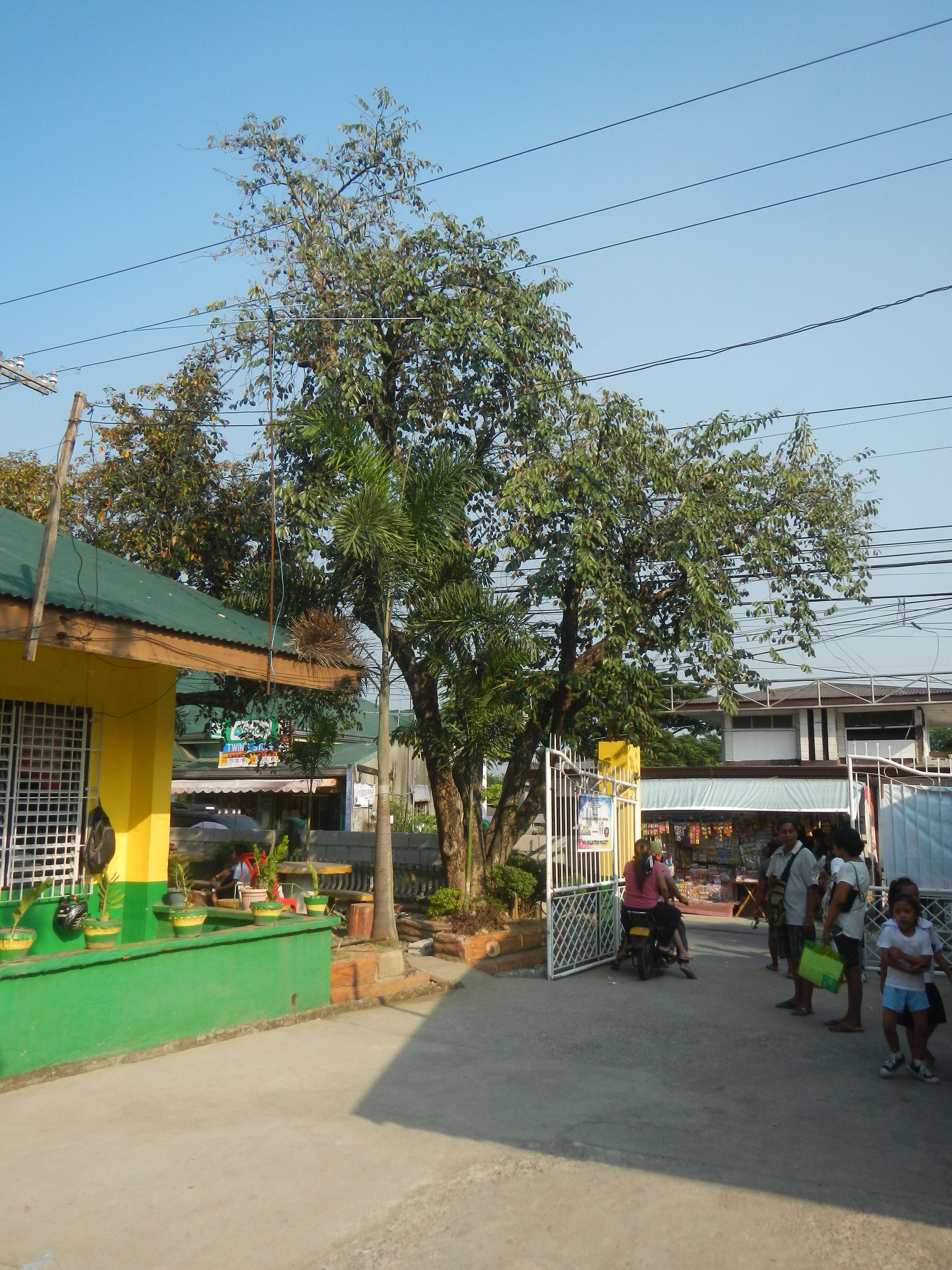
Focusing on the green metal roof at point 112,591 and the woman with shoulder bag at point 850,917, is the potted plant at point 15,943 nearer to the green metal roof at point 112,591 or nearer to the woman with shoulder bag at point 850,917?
the green metal roof at point 112,591

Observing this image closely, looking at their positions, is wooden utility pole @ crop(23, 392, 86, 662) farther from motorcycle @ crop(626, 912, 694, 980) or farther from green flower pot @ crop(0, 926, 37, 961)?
motorcycle @ crop(626, 912, 694, 980)

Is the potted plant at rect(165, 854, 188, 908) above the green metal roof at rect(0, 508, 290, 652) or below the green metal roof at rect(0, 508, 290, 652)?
below

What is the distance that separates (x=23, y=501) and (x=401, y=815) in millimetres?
12616

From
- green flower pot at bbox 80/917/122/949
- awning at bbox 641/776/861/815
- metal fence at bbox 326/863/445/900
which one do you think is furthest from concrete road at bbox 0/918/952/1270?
awning at bbox 641/776/861/815

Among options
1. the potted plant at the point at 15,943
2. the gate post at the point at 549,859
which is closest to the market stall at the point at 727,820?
the gate post at the point at 549,859

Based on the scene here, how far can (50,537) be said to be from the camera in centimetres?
697

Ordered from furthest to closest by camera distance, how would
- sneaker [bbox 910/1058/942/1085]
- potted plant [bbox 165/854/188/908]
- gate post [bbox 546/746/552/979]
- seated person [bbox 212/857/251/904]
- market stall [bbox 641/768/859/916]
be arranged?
market stall [bbox 641/768/859/916] < seated person [bbox 212/857/251/904] < gate post [bbox 546/746/552/979] < potted plant [bbox 165/854/188/908] < sneaker [bbox 910/1058/942/1085]

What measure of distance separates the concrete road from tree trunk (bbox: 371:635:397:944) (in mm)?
2104

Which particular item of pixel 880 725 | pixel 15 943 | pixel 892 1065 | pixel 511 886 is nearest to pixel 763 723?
pixel 880 725

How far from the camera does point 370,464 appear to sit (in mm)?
10484

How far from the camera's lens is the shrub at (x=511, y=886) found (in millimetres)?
13203

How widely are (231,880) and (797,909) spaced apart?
724 cm

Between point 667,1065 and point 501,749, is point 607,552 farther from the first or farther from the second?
point 667,1065

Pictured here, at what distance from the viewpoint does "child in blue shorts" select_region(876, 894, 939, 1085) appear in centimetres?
719
